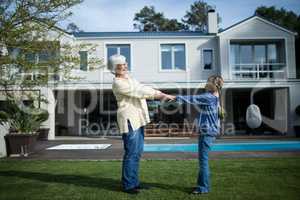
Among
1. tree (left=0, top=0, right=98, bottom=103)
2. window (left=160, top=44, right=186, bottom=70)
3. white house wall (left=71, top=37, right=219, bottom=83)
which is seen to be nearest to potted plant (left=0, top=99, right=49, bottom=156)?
tree (left=0, top=0, right=98, bottom=103)

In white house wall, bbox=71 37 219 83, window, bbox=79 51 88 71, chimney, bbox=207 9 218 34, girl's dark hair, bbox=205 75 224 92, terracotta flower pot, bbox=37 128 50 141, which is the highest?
chimney, bbox=207 9 218 34

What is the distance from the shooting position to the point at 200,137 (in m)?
5.54

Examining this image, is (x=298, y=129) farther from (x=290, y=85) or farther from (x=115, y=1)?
(x=115, y=1)

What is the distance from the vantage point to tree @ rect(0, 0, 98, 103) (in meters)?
6.55

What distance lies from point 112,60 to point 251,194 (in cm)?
298

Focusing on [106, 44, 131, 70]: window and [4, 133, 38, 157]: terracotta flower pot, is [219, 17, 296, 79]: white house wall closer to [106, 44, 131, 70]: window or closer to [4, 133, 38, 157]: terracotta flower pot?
[106, 44, 131, 70]: window

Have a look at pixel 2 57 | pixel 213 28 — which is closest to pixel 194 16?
pixel 213 28

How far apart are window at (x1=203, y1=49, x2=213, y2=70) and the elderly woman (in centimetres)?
1620

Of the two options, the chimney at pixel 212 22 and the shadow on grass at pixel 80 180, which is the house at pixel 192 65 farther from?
the shadow on grass at pixel 80 180

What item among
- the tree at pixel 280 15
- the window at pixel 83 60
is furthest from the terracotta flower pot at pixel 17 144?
the tree at pixel 280 15

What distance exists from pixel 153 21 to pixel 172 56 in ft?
102

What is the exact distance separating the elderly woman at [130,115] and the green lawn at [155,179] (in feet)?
1.08

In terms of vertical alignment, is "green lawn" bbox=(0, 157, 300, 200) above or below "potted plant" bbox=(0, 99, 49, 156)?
below

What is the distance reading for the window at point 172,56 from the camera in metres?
21.2
